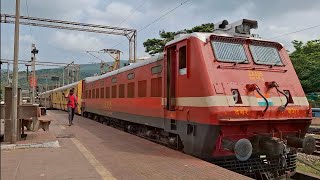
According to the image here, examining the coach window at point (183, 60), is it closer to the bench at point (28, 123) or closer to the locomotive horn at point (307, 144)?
the locomotive horn at point (307, 144)

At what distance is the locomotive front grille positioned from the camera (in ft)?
26.9

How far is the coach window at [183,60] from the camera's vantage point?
877cm

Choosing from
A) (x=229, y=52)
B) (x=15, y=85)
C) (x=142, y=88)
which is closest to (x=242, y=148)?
(x=229, y=52)

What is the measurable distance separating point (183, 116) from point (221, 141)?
1303mm

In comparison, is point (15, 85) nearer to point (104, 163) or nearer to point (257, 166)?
point (104, 163)

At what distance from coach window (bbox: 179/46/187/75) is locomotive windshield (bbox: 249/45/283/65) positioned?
1579mm

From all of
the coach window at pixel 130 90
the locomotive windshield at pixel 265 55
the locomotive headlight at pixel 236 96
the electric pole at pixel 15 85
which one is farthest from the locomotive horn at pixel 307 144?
the electric pole at pixel 15 85

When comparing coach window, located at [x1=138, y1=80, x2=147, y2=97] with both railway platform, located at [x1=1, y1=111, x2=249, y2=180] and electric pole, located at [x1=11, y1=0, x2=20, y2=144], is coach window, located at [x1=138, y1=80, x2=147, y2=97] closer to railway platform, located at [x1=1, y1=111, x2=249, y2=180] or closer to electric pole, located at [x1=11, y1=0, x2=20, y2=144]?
railway platform, located at [x1=1, y1=111, x2=249, y2=180]

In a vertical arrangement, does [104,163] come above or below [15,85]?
below

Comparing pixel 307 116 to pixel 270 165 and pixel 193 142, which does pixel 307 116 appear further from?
pixel 193 142

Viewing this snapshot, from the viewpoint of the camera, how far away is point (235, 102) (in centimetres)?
776

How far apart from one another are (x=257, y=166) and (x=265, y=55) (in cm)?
265

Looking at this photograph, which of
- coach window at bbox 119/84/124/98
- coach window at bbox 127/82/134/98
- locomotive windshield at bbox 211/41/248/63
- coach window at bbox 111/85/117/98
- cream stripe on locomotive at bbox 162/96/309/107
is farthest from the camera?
coach window at bbox 111/85/117/98

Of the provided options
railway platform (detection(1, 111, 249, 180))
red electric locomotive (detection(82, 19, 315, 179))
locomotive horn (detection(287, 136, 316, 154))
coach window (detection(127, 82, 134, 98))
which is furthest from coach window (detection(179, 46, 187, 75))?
coach window (detection(127, 82, 134, 98))
